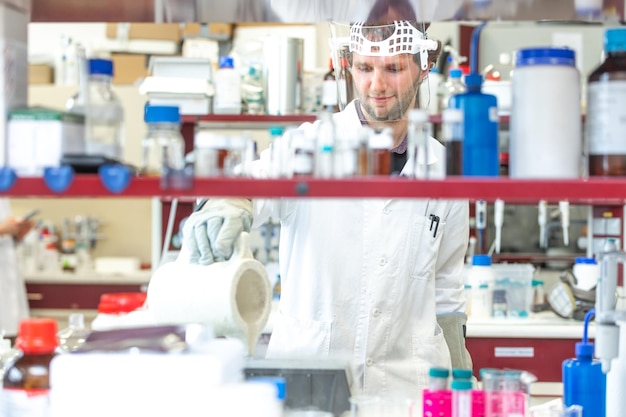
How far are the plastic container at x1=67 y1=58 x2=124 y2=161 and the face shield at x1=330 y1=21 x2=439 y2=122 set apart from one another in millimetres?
752

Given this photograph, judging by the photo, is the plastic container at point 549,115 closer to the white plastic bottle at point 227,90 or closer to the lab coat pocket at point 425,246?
the lab coat pocket at point 425,246

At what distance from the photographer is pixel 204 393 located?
132 cm

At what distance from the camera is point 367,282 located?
2.49m

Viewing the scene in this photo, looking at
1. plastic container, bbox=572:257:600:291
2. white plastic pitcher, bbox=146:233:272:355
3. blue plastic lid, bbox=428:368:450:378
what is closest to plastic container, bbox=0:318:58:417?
white plastic pitcher, bbox=146:233:272:355

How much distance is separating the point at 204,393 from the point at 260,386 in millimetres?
81

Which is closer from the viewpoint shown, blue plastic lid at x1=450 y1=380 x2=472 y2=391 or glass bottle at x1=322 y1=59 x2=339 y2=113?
blue plastic lid at x1=450 y1=380 x2=472 y2=391

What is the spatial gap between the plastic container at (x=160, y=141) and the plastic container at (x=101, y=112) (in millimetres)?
47

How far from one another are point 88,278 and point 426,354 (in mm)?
3386

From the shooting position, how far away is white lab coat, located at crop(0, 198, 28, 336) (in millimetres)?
4836

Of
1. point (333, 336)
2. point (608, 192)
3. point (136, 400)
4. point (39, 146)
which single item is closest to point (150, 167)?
point (39, 146)

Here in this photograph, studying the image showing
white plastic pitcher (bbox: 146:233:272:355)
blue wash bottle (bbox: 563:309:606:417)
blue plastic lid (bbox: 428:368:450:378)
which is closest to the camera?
blue plastic lid (bbox: 428:368:450:378)

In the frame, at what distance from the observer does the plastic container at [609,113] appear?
4.64ft

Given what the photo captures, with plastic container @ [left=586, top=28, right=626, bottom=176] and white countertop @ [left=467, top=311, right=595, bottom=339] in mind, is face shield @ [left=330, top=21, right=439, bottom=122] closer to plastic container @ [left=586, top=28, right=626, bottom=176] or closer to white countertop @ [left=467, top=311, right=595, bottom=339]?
plastic container @ [left=586, top=28, right=626, bottom=176]

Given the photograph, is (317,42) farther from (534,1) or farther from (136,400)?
(136,400)
